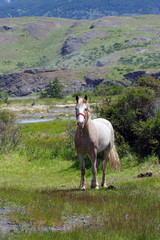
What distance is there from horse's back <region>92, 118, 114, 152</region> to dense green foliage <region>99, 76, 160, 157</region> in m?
6.27

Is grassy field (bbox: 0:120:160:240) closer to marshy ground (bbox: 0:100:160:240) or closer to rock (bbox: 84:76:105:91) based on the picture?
marshy ground (bbox: 0:100:160:240)

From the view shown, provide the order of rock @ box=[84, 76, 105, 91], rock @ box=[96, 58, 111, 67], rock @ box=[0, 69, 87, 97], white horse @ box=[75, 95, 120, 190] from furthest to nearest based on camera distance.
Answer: rock @ box=[96, 58, 111, 67]
rock @ box=[0, 69, 87, 97]
rock @ box=[84, 76, 105, 91]
white horse @ box=[75, 95, 120, 190]

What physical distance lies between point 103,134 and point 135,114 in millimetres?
9104

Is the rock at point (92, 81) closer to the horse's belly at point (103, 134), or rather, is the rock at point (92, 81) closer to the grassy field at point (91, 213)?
the horse's belly at point (103, 134)

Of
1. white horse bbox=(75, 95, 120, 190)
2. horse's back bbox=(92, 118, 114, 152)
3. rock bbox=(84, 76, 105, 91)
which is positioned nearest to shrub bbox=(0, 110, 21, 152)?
horse's back bbox=(92, 118, 114, 152)

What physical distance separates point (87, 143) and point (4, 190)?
2.87 metres

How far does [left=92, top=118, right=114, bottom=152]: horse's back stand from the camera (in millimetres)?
11812

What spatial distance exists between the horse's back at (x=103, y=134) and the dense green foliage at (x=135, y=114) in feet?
20.6

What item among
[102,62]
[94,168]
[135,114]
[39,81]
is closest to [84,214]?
[94,168]

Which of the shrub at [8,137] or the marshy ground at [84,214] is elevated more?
the marshy ground at [84,214]

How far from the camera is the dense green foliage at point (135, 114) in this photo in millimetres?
19031

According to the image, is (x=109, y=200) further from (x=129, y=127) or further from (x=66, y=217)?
(x=129, y=127)

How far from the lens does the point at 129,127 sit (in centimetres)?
2075

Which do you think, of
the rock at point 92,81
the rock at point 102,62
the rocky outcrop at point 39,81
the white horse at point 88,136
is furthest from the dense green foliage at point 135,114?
the rock at point 102,62
